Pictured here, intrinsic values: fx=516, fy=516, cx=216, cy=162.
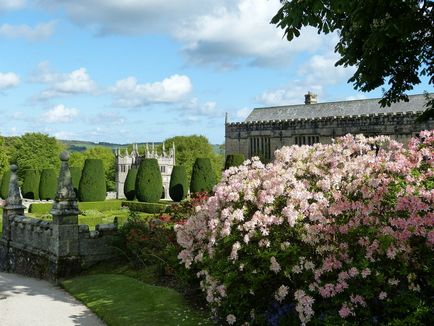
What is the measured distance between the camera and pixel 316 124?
43.3m

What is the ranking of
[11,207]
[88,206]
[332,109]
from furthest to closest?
1. [332,109]
2. [88,206]
3. [11,207]

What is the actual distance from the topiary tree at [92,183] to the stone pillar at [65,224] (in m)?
26.8

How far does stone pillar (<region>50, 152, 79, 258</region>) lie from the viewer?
43.3 feet

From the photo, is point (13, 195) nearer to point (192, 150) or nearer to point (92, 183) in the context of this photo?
point (92, 183)

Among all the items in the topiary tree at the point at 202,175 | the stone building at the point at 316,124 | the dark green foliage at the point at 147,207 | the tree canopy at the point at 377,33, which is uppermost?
the stone building at the point at 316,124

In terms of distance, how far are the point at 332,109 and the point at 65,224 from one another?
35273 mm

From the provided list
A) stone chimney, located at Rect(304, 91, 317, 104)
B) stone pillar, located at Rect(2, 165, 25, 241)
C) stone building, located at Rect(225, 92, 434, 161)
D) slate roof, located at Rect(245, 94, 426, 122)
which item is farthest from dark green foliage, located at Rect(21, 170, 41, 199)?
stone pillar, located at Rect(2, 165, 25, 241)

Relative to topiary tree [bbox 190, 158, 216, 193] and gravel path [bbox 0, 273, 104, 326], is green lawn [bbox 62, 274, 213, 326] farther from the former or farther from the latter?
topiary tree [bbox 190, 158, 216, 193]

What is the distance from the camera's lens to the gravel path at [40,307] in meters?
8.80

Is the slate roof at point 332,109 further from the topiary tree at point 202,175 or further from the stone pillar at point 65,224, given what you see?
the stone pillar at point 65,224

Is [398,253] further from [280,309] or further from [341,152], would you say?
[341,152]

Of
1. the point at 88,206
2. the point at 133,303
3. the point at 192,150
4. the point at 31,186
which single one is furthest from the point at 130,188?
the point at 192,150

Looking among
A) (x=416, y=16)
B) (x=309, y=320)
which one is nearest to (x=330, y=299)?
(x=309, y=320)

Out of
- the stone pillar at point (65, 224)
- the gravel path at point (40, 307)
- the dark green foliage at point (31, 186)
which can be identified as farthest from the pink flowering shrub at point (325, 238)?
the dark green foliage at point (31, 186)
